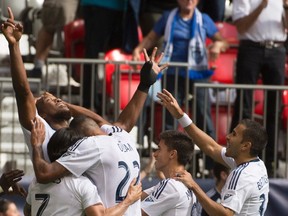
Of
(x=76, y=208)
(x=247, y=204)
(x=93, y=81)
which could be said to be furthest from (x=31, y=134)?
(x=93, y=81)

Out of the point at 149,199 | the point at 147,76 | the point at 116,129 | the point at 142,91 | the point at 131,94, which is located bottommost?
the point at 149,199

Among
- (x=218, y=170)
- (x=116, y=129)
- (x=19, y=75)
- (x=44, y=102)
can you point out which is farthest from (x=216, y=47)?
(x=19, y=75)

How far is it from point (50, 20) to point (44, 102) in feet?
16.8

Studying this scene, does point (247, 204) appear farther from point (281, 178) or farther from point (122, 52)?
point (122, 52)

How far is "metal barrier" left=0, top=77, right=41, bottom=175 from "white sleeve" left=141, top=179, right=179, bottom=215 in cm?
364

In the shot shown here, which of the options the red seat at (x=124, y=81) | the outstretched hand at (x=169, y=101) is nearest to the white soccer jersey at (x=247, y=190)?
the outstretched hand at (x=169, y=101)

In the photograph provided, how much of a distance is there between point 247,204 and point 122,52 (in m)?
4.83

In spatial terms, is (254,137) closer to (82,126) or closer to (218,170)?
(82,126)

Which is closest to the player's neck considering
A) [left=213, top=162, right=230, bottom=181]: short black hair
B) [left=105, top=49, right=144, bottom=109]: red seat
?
[left=213, top=162, right=230, bottom=181]: short black hair

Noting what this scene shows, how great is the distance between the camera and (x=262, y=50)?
13.1 metres

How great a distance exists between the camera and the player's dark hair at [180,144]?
31.6ft

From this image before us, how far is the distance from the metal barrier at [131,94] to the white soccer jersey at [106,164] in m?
3.93

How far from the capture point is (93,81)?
12906 mm

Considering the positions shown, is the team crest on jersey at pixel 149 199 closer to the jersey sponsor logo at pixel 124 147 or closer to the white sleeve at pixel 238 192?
the white sleeve at pixel 238 192
